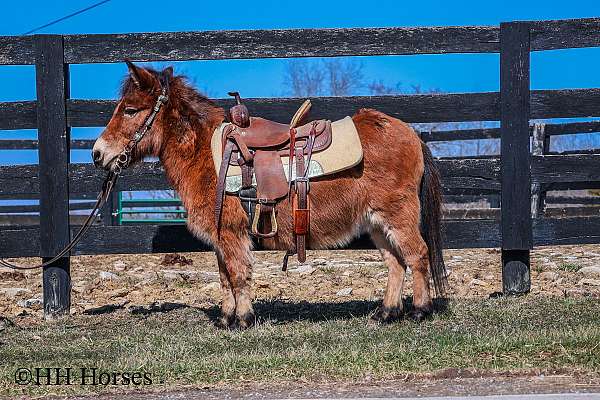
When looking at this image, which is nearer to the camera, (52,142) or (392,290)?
(392,290)

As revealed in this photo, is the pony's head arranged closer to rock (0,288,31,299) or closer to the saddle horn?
the saddle horn

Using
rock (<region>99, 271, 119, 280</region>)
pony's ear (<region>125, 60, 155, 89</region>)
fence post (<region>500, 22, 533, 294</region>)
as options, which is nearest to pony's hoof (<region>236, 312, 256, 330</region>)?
pony's ear (<region>125, 60, 155, 89</region>)

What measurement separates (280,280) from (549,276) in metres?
3.29

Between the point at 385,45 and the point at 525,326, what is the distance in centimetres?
330

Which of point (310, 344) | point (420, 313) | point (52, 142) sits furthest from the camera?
point (52, 142)

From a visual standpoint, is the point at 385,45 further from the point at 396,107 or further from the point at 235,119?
the point at 235,119

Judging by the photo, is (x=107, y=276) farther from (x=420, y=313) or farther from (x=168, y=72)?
(x=420, y=313)

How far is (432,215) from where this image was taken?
7824mm

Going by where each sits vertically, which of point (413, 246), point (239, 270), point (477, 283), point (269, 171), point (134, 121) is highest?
point (134, 121)

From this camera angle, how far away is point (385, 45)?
8648 millimetres

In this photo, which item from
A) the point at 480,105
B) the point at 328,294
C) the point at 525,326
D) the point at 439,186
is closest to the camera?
the point at 525,326

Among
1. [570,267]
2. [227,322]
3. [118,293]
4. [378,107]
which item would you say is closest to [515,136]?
[378,107]

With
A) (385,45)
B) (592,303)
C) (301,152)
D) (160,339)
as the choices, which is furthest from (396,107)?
(160,339)

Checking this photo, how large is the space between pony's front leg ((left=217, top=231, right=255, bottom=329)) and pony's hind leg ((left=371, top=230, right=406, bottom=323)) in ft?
3.97
